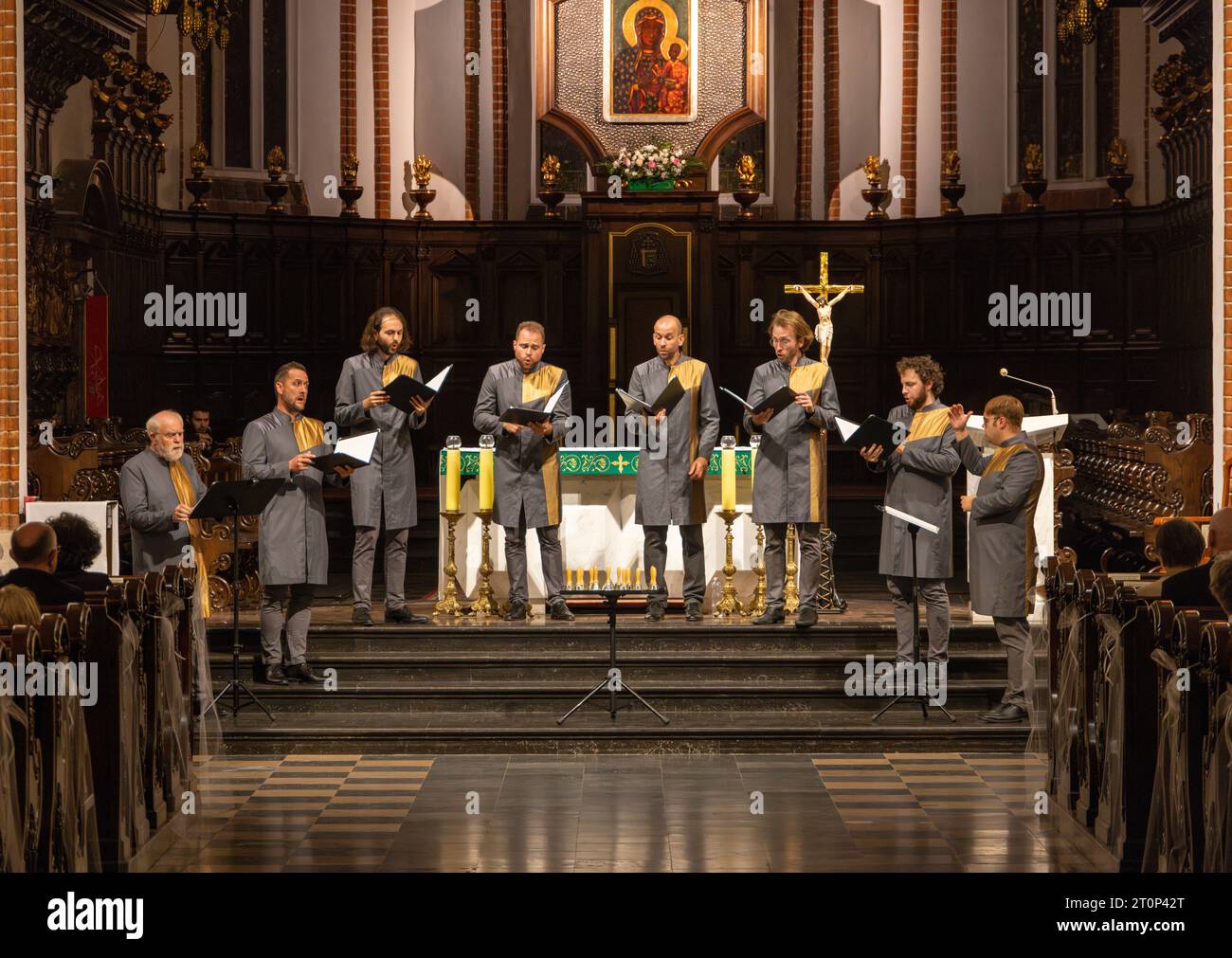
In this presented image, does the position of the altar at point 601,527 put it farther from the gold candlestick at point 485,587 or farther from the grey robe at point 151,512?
the grey robe at point 151,512

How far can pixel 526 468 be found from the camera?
377 inches

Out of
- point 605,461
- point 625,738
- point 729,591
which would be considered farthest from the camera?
point 605,461

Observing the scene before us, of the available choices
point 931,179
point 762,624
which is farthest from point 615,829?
point 931,179

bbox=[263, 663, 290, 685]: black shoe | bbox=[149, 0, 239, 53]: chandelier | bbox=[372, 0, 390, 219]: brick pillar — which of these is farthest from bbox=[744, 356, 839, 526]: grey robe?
bbox=[372, 0, 390, 219]: brick pillar

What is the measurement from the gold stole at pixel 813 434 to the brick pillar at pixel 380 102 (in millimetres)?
8605

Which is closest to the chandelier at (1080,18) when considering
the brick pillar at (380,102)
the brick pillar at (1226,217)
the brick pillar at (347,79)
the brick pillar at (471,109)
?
the brick pillar at (1226,217)

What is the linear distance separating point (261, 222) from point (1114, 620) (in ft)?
37.6

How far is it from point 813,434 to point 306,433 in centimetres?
286

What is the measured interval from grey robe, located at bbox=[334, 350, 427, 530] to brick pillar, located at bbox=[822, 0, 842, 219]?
8.87 meters

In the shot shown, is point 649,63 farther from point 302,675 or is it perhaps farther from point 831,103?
point 302,675

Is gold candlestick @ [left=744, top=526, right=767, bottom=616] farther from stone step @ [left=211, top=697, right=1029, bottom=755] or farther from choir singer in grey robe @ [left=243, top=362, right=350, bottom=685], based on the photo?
choir singer in grey robe @ [left=243, top=362, right=350, bottom=685]

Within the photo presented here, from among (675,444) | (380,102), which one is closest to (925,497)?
(675,444)

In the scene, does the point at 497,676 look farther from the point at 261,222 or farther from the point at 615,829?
the point at 261,222

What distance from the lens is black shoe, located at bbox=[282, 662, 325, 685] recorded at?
8.84 metres
